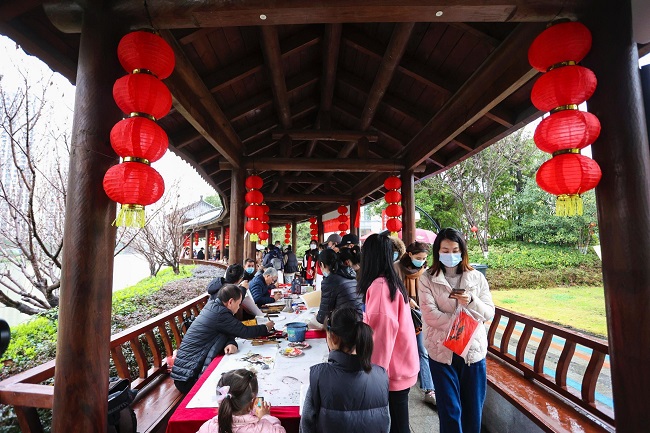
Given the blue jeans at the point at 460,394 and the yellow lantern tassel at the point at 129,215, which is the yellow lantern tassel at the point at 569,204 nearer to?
the blue jeans at the point at 460,394

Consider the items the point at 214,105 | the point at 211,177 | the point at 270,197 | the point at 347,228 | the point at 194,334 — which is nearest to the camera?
the point at 194,334

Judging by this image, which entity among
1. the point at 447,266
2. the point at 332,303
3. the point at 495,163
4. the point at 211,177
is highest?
the point at 495,163

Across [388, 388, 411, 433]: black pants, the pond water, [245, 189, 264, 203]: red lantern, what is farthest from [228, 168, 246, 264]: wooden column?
the pond water

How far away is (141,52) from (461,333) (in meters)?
3.01

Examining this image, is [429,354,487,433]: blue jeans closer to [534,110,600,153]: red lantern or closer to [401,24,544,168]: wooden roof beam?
[534,110,600,153]: red lantern

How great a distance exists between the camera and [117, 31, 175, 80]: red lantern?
83.6 inches

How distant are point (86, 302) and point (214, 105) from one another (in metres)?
3.21

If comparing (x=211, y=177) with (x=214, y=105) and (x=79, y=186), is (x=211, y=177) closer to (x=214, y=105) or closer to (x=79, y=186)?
(x=214, y=105)

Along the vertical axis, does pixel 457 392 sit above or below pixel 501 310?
below

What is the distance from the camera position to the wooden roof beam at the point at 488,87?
2.82 meters

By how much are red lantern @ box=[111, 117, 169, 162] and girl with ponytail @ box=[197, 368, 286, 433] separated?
151cm

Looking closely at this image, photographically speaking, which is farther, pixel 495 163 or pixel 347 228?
pixel 495 163

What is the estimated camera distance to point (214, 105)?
14.5ft

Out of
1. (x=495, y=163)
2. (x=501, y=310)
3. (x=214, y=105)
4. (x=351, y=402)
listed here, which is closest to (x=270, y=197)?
(x=214, y=105)
